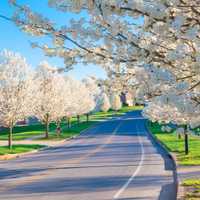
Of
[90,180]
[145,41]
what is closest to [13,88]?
[90,180]

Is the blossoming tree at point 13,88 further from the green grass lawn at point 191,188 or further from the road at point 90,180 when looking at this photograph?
the green grass lawn at point 191,188

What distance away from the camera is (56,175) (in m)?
21.6

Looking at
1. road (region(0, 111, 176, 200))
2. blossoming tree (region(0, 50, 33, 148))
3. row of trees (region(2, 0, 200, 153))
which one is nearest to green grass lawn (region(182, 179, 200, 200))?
road (region(0, 111, 176, 200))

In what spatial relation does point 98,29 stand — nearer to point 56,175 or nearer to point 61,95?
point 56,175

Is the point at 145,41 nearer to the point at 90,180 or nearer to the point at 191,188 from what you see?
the point at 191,188

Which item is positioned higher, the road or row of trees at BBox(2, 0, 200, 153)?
row of trees at BBox(2, 0, 200, 153)

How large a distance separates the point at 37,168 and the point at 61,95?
33613 mm

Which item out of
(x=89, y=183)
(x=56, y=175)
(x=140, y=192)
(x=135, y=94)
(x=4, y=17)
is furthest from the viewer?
(x=56, y=175)

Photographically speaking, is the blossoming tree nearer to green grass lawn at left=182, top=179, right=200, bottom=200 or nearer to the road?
the road

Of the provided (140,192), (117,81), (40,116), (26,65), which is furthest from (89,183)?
(40,116)

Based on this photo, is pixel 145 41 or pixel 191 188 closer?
pixel 145 41

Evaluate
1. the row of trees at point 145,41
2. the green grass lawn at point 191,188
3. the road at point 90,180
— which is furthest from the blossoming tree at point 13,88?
the row of trees at point 145,41

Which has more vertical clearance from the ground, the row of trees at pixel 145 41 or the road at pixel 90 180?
the row of trees at pixel 145 41

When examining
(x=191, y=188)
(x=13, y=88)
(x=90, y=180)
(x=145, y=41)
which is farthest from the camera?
(x=13, y=88)
